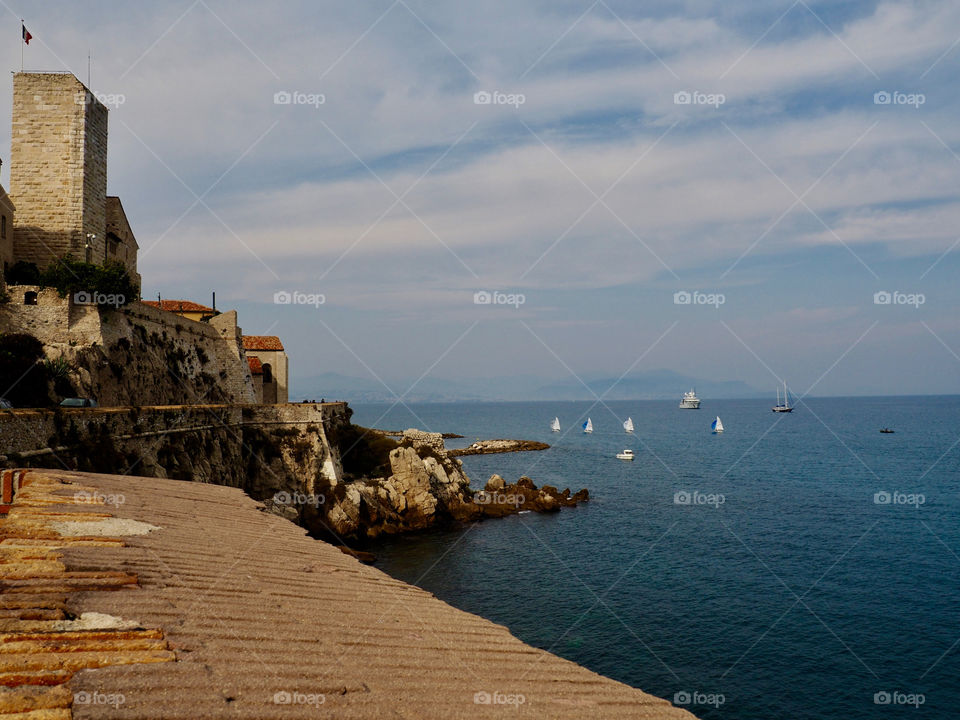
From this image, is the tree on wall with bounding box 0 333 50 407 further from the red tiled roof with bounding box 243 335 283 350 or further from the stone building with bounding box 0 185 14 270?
the red tiled roof with bounding box 243 335 283 350

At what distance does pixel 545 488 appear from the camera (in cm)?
6172

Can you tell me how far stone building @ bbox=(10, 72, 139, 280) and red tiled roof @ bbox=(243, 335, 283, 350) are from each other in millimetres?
25523

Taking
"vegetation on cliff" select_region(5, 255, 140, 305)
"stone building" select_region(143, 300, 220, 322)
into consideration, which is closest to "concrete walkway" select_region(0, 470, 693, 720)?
"vegetation on cliff" select_region(5, 255, 140, 305)

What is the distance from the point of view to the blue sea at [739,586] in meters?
24.0

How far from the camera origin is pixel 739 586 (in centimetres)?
3512

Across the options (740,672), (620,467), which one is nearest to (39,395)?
(740,672)

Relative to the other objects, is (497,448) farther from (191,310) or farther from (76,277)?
(76,277)

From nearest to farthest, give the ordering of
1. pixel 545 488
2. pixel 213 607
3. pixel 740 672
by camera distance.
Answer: pixel 213 607 < pixel 740 672 < pixel 545 488

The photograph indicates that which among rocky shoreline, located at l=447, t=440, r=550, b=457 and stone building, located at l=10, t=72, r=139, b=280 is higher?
stone building, located at l=10, t=72, r=139, b=280

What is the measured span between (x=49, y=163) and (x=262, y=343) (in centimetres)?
2831

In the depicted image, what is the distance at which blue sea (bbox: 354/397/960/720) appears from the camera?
24.0m

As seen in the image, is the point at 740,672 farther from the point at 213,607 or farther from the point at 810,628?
the point at 213,607

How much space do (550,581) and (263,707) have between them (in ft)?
108

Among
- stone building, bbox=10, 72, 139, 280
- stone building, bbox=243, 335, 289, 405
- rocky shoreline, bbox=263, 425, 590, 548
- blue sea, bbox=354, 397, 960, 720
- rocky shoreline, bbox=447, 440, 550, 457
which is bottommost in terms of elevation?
blue sea, bbox=354, 397, 960, 720
